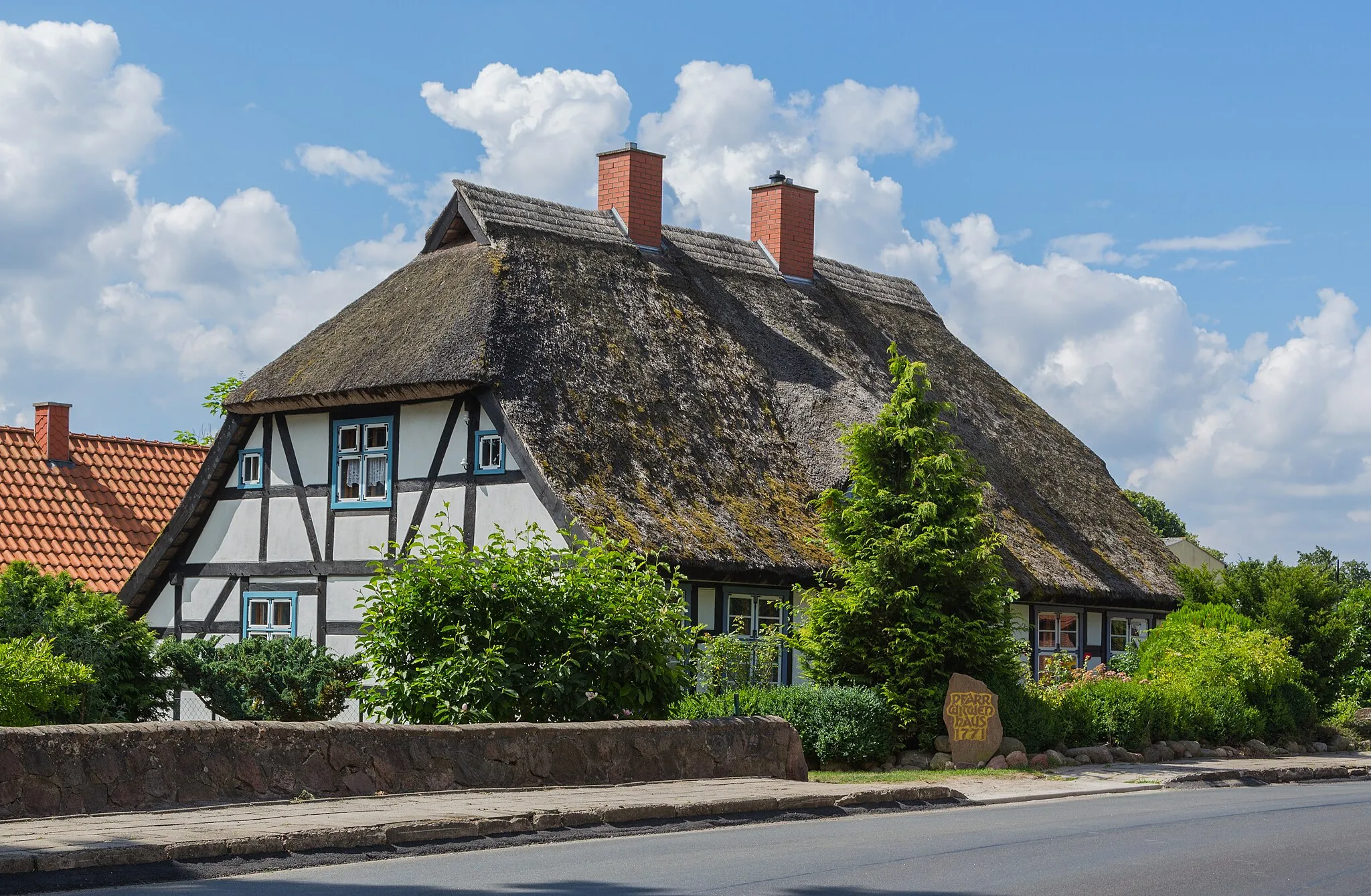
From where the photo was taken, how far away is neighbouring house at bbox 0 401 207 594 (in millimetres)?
26266

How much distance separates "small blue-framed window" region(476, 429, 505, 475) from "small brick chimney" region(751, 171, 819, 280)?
1076cm

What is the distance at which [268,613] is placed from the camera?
24875 millimetres

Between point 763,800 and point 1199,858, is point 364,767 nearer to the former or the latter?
point 763,800

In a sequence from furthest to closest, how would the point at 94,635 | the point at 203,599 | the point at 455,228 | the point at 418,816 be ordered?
the point at 455,228 < the point at 203,599 < the point at 94,635 < the point at 418,816

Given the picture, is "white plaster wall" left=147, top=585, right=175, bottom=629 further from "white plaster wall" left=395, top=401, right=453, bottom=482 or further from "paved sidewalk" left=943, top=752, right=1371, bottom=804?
"paved sidewalk" left=943, top=752, right=1371, bottom=804

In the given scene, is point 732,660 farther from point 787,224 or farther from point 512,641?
point 787,224

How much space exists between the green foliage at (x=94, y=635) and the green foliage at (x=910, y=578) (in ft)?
26.6

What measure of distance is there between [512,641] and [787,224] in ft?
59.4

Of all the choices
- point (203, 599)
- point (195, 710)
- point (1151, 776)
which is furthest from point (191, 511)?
point (1151, 776)

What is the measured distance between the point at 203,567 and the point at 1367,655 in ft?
70.1

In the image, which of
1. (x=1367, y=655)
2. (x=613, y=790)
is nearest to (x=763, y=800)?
(x=613, y=790)

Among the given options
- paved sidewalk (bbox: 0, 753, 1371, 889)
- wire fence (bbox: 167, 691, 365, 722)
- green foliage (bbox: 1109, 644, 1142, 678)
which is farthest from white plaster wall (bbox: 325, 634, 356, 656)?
green foliage (bbox: 1109, 644, 1142, 678)

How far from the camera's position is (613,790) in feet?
45.8

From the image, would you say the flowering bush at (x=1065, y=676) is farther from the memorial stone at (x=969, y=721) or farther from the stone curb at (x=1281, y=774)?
the memorial stone at (x=969, y=721)
